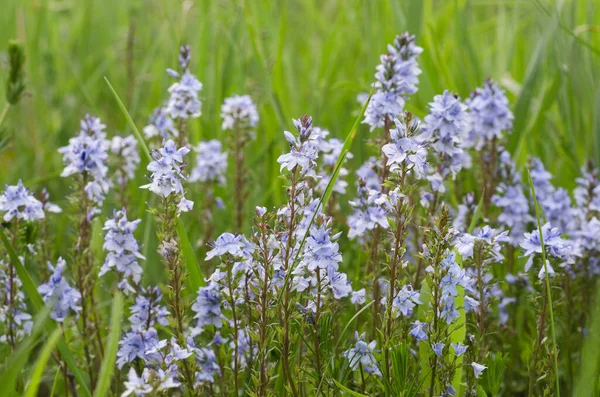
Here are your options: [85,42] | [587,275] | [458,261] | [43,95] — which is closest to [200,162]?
[458,261]

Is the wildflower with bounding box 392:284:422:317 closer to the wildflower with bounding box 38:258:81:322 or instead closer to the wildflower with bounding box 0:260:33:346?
the wildflower with bounding box 38:258:81:322

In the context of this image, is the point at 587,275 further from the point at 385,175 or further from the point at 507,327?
the point at 385,175

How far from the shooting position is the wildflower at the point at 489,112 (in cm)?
316

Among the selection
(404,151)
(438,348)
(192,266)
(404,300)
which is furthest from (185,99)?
(438,348)

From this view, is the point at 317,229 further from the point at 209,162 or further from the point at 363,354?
Answer: the point at 209,162

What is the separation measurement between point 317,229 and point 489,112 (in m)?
1.35

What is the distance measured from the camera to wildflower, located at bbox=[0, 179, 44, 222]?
8.14 ft

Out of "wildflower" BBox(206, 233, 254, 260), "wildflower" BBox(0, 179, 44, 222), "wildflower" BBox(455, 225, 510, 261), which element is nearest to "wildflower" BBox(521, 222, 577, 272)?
"wildflower" BBox(455, 225, 510, 261)

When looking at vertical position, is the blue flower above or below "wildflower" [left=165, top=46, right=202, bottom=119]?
below

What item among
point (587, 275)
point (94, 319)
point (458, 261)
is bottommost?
point (94, 319)

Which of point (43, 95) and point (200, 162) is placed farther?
point (43, 95)

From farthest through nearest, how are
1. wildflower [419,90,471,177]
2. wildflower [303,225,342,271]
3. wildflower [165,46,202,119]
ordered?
1. wildflower [165,46,202,119]
2. wildflower [419,90,471,177]
3. wildflower [303,225,342,271]

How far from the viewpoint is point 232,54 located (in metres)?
4.22

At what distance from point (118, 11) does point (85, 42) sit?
3.54ft
